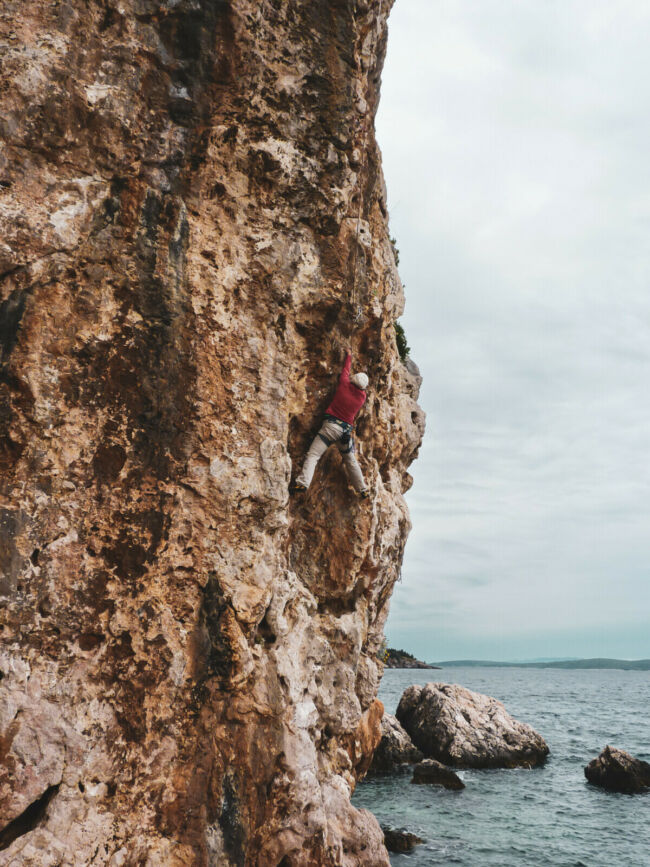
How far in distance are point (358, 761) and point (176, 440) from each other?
9730mm

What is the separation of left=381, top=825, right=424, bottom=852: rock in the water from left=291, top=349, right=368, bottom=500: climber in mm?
13100

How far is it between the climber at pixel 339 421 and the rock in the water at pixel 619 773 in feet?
72.5

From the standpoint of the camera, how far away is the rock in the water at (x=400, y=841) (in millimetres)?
17703

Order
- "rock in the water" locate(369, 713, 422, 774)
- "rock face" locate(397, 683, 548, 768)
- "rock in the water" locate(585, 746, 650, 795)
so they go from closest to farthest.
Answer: "rock in the water" locate(585, 746, 650, 795)
"rock in the water" locate(369, 713, 422, 774)
"rock face" locate(397, 683, 548, 768)

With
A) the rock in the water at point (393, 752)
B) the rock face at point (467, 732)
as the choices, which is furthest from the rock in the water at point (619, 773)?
the rock in the water at point (393, 752)

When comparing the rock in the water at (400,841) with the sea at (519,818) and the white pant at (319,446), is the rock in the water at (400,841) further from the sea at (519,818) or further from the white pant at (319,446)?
the white pant at (319,446)

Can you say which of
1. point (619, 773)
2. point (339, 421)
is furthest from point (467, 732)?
point (339, 421)

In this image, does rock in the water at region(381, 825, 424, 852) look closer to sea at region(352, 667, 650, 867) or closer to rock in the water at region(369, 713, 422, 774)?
sea at region(352, 667, 650, 867)

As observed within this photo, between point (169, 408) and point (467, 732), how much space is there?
26.2 m

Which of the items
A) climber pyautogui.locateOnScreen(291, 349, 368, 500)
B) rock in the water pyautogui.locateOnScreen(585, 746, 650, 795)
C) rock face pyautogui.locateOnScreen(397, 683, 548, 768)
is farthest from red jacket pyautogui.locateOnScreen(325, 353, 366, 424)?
rock face pyautogui.locateOnScreen(397, 683, 548, 768)

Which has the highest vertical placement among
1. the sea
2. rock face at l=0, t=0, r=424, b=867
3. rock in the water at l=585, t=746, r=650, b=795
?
rock face at l=0, t=0, r=424, b=867

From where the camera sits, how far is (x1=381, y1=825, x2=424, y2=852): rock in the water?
1770 cm

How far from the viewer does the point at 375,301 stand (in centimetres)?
1246

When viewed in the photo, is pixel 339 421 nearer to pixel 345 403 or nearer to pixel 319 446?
pixel 345 403
